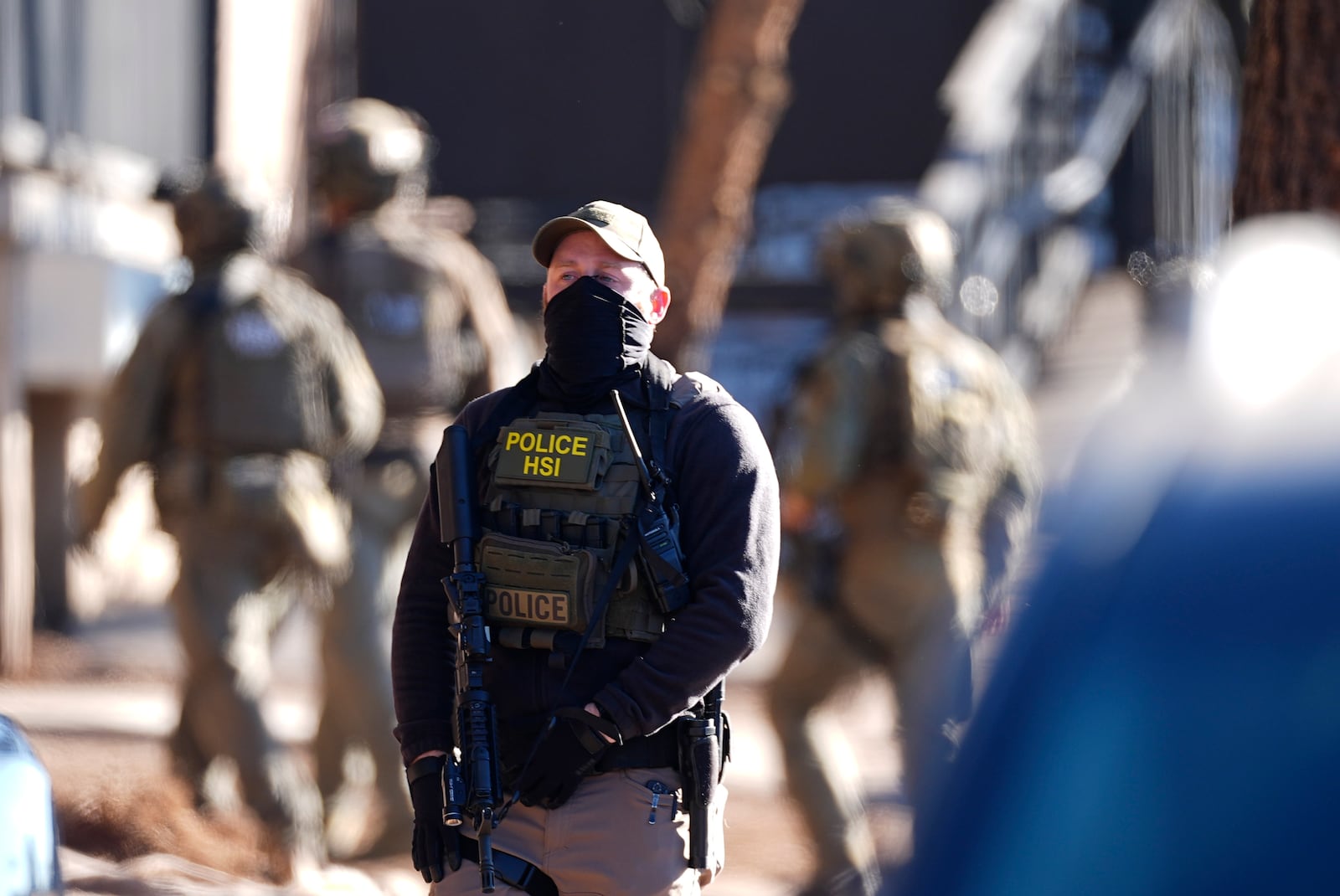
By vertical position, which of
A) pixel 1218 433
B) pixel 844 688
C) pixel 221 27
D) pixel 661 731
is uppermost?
pixel 221 27

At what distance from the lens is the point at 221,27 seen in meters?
12.5

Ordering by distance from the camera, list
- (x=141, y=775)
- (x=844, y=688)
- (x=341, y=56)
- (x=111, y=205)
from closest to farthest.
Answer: (x=844, y=688) → (x=141, y=775) → (x=111, y=205) → (x=341, y=56)

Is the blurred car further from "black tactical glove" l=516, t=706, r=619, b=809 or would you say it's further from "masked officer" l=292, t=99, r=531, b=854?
"masked officer" l=292, t=99, r=531, b=854

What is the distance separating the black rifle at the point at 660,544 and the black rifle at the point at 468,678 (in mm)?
286

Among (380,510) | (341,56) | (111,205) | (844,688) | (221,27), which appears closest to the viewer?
(844,688)

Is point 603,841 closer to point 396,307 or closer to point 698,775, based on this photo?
point 698,775

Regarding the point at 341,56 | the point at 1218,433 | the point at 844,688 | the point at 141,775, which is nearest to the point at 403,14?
the point at 341,56

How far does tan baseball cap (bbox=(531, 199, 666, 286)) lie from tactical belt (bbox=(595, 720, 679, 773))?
2.56ft

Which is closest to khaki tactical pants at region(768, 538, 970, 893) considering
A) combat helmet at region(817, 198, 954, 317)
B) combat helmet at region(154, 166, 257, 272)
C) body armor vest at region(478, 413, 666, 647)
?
combat helmet at region(817, 198, 954, 317)

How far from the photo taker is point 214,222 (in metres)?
5.79

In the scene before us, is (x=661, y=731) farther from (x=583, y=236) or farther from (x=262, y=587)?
(x=262, y=587)

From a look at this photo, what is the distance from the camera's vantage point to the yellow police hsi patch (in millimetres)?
Result: 2994

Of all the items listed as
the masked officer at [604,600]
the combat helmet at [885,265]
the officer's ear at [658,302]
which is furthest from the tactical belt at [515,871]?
the combat helmet at [885,265]

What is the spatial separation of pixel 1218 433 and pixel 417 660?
5.70 feet
